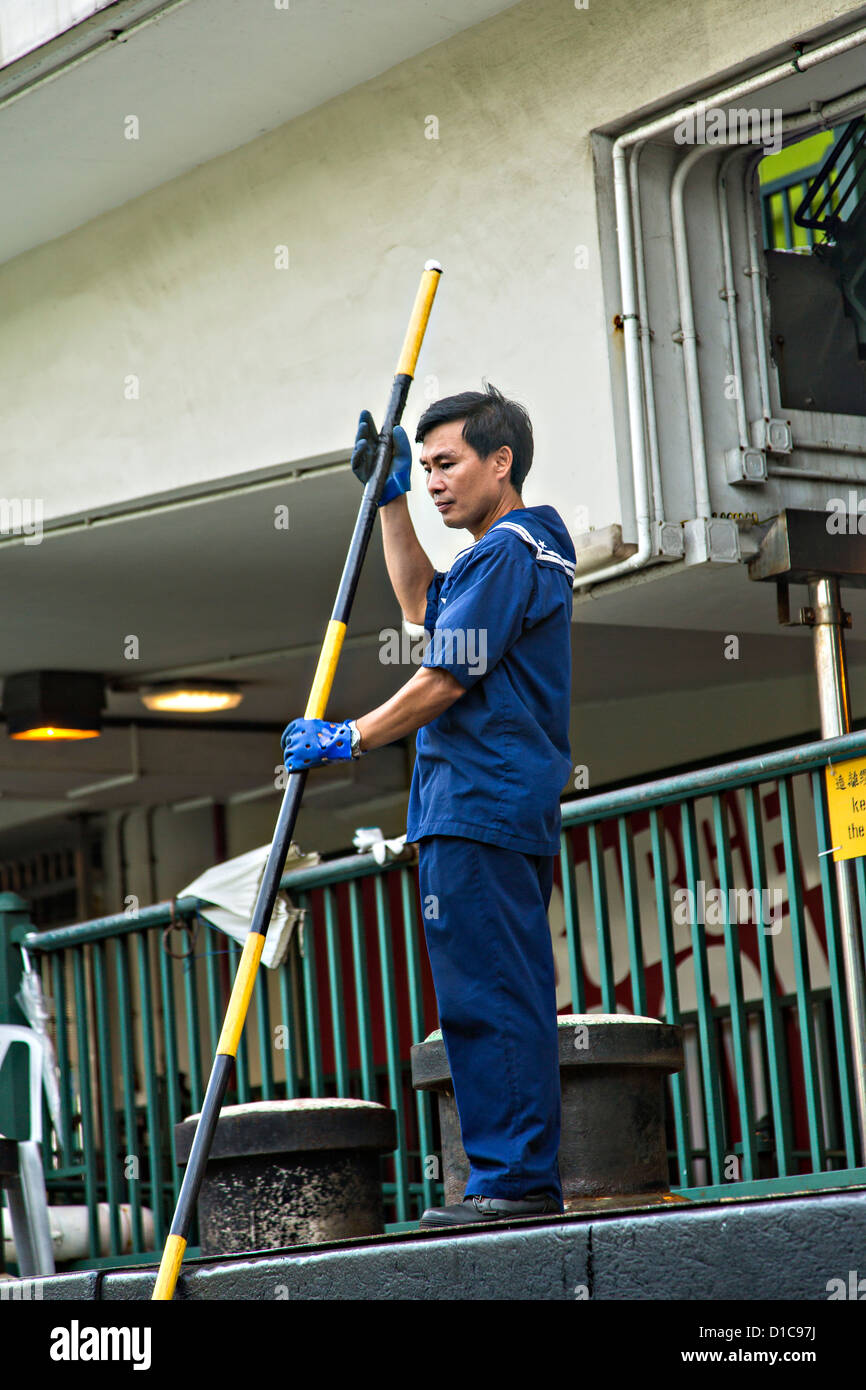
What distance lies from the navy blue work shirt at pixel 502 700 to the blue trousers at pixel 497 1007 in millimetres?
81

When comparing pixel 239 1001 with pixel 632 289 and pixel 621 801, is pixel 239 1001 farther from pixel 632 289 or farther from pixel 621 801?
pixel 632 289

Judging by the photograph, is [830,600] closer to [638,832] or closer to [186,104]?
[186,104]

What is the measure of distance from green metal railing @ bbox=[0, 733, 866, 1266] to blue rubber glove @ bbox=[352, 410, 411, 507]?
141cm

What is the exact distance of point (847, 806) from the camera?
5.59 metres

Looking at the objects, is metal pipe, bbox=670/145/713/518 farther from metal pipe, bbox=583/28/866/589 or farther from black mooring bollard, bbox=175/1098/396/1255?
black mooring bollard, bbox=175/1098/396/1255

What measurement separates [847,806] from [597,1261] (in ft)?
7.67

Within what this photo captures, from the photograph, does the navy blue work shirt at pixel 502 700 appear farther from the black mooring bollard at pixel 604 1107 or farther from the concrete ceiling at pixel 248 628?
the concrete ceiling at pixel 248 628

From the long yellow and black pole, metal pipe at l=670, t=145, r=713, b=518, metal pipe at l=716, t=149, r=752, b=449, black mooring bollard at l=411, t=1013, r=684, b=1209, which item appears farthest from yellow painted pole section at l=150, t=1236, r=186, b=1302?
metal pipe at l=716, t=149, r=752, b=449

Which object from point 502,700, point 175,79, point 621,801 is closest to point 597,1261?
point 502,700

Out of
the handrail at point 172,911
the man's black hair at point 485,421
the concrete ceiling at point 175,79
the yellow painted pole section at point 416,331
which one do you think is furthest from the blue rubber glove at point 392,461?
the concrete ceiling at point 175,79

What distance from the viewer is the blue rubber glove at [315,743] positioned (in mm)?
4379

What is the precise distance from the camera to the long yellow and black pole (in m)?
4.32
